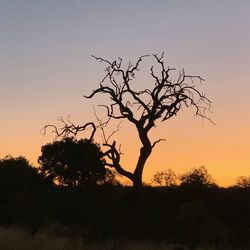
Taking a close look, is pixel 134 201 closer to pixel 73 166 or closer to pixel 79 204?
pixel 79 204

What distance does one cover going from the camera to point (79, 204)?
34250mm

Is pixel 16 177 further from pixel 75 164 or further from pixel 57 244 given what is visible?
pixel 57 244

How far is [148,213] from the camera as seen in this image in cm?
3066

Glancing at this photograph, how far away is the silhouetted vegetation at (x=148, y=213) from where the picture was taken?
2694 centimetres

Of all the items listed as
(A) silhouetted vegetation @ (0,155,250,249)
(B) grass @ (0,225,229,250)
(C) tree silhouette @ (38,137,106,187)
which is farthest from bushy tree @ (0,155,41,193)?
(B) grass @ (0,225,229,250)

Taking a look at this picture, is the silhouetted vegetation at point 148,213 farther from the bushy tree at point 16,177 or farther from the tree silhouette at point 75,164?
the tree silhouette at point 75,164

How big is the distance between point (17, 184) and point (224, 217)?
21.2 m

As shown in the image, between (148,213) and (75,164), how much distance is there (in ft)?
73.2

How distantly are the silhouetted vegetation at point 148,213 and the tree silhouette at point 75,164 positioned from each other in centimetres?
1076

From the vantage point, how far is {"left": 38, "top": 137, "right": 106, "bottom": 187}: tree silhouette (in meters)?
51.5

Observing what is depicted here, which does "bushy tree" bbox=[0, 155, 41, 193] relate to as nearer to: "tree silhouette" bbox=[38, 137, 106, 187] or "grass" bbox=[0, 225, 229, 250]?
"tree silhouette" bbox=[38, 137, 106, 187]

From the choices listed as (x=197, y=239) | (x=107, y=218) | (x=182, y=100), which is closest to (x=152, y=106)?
(x=182, y=100)

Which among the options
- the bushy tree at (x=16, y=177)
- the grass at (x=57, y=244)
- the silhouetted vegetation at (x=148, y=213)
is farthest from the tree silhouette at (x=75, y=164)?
the grass at (x=57, y=244)

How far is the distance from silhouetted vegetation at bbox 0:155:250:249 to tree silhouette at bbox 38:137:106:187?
35.3ft
